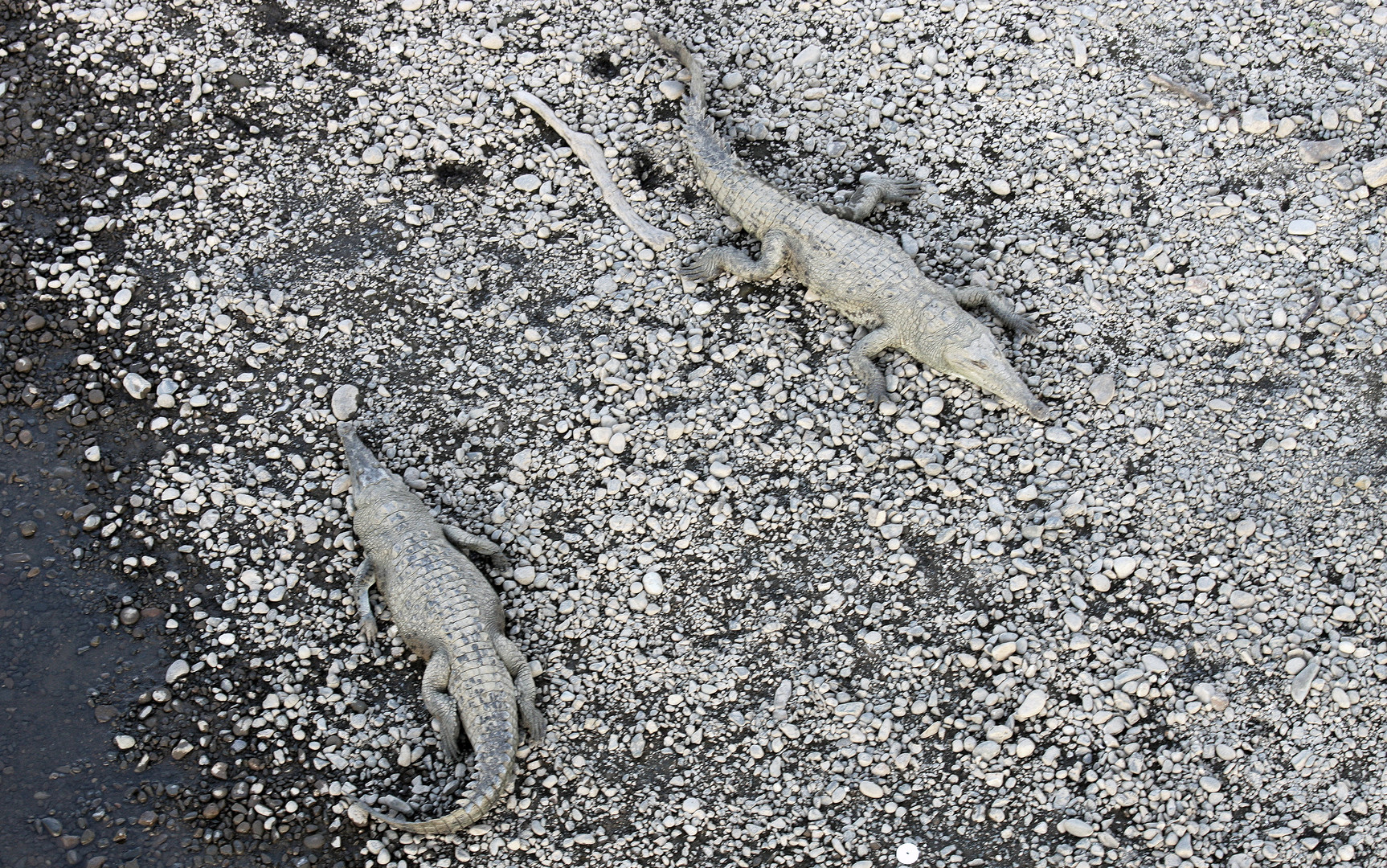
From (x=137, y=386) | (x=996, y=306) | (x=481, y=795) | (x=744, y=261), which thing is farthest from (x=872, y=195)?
(x=137, y=386)

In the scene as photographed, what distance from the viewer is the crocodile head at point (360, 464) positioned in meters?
7.48

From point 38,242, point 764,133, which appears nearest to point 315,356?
point 38,242

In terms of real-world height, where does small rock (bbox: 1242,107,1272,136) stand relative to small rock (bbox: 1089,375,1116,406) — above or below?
above

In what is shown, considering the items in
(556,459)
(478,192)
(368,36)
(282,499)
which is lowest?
(282,499)

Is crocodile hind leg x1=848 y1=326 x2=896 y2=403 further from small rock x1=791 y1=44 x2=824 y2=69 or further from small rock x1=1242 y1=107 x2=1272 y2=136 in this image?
small rock x1=1242 y1=107 x2=1272 y2=136

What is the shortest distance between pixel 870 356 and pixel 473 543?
313cm

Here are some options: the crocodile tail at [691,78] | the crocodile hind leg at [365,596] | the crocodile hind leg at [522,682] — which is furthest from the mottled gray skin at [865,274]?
the crocodile hind leg at [365,596]

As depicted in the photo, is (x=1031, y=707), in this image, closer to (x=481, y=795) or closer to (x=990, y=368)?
(x=990, y=368)

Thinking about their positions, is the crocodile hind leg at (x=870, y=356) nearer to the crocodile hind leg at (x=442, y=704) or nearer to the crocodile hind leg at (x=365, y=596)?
the crocodile hind leg at (x=442, y=704)

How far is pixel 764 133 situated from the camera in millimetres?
9047

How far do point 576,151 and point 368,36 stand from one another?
2.26 m

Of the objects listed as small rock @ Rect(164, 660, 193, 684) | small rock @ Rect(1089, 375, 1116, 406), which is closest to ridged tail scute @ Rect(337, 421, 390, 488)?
small rock @ Rect(164, 660, 193, 684)

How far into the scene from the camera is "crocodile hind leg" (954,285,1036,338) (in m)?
7.99

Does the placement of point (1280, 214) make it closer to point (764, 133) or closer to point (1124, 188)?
point (1124, 188)
